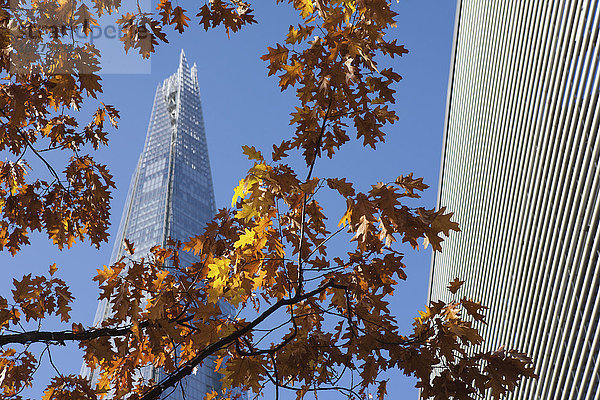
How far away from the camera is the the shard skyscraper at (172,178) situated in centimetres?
7344

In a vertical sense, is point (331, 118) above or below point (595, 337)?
below

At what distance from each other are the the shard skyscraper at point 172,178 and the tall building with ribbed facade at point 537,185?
49.3 m

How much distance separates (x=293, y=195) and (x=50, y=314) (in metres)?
2.32

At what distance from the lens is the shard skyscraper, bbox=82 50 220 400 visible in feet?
241

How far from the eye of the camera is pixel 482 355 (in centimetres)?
329

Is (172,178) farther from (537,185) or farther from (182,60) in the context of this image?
(537,185)

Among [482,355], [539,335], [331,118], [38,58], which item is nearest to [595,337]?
[539,335]

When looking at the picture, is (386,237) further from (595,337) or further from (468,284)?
(468,284)

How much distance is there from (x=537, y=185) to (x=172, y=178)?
218 feet

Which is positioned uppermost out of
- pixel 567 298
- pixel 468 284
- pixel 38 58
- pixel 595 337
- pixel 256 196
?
pixel 468 284

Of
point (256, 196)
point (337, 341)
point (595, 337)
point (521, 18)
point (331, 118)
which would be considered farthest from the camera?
point (521, 18)

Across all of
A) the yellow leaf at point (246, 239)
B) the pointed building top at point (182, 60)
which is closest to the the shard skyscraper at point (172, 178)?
the pointed building top at point (182, 60)

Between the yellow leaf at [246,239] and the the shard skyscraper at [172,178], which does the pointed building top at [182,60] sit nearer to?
the the shard skyscraper at [172,178]

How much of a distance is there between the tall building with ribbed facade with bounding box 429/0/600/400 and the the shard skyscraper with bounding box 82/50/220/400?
1940 inches
